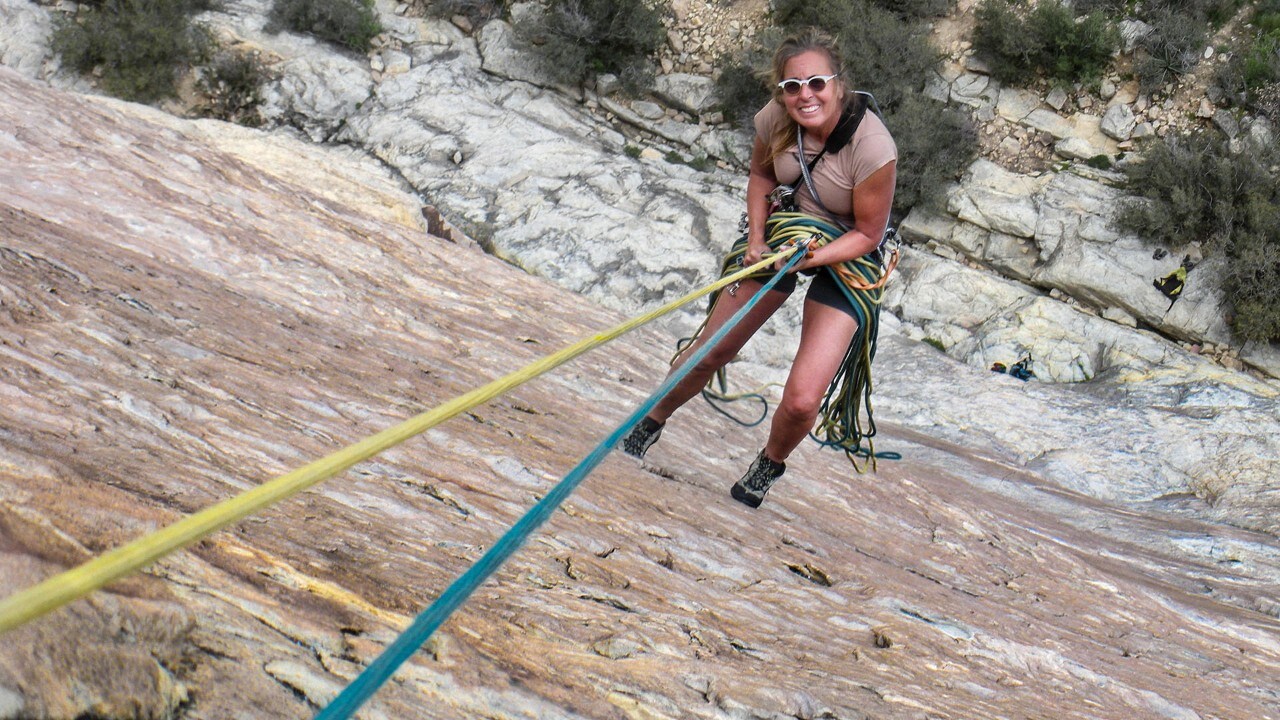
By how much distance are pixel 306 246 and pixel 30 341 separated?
215 cm

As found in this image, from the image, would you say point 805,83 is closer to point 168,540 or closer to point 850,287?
point 850,287

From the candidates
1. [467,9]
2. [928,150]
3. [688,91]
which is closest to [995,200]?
[928,150]

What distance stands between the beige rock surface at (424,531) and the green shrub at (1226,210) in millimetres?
5065

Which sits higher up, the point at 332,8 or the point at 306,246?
the point at 332,8

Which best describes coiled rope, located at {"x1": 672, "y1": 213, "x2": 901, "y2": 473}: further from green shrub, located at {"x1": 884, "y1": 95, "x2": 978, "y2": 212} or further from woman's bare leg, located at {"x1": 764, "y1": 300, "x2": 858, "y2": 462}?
green shrub, located at {"x1": 884, "y1": 95, "x2": 978, "y2": 212}

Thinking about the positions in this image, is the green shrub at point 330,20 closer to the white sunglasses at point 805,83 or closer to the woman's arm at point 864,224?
the white sunglasses at point 805,83

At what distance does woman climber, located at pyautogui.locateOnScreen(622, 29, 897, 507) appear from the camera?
267 cm

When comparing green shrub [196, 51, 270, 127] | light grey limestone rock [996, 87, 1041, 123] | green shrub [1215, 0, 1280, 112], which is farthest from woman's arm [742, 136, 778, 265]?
green shrub [1215, 0, 1280, 112]

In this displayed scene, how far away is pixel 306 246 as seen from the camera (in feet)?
13.6

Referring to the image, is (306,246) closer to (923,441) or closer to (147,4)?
(923,441)

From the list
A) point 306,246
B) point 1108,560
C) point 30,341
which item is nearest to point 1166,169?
point 1108,560

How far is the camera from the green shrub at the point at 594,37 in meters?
11.0

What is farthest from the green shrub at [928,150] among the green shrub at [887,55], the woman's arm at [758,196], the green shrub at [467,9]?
the woman's arm at [758,196]

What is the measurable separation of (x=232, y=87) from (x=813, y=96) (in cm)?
963
